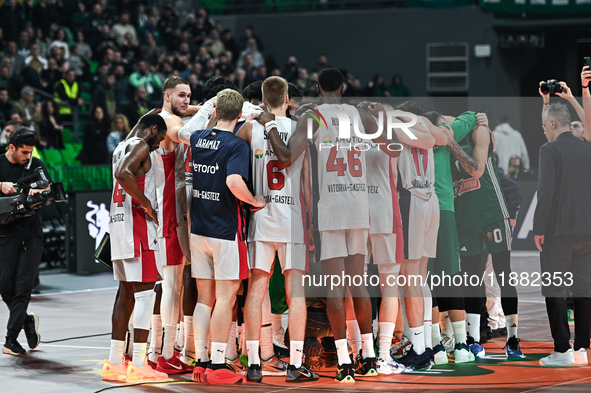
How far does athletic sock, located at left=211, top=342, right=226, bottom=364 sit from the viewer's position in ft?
23.0

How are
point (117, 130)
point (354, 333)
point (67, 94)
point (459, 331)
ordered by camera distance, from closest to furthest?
point (354, 333), point (459, 331), point (117, 130), point (67, 94)

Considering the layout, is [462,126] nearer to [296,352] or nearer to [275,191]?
[275,191]

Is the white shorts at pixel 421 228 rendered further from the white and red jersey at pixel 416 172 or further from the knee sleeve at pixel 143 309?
the knee sleeve at pixel 143 309

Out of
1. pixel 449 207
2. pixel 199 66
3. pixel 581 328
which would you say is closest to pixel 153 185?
pixel 449 207

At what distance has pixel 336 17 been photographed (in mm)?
24766

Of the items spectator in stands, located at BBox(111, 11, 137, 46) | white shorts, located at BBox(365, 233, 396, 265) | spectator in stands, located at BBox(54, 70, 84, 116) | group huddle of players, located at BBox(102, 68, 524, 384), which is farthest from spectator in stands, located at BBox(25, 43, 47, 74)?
white shorts, located at BBox(365, 233, 396, 265)

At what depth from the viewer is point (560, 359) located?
7.64 meters

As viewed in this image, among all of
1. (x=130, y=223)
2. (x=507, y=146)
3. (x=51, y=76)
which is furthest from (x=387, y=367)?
(x=51, y=76)

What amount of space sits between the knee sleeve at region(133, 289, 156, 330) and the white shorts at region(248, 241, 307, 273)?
927 mm

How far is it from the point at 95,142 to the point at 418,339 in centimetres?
1056

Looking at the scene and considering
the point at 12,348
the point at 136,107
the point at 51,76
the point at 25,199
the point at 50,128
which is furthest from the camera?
the point at 51,76

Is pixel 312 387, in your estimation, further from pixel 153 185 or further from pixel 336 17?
pixel 336 17

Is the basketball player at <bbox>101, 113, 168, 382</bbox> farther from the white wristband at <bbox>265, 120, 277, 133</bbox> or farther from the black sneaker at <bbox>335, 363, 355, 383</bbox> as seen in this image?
the black sneaker at <bbox>335, 363, 355, 383</bbox>

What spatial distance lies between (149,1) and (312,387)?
2074 centimetres
